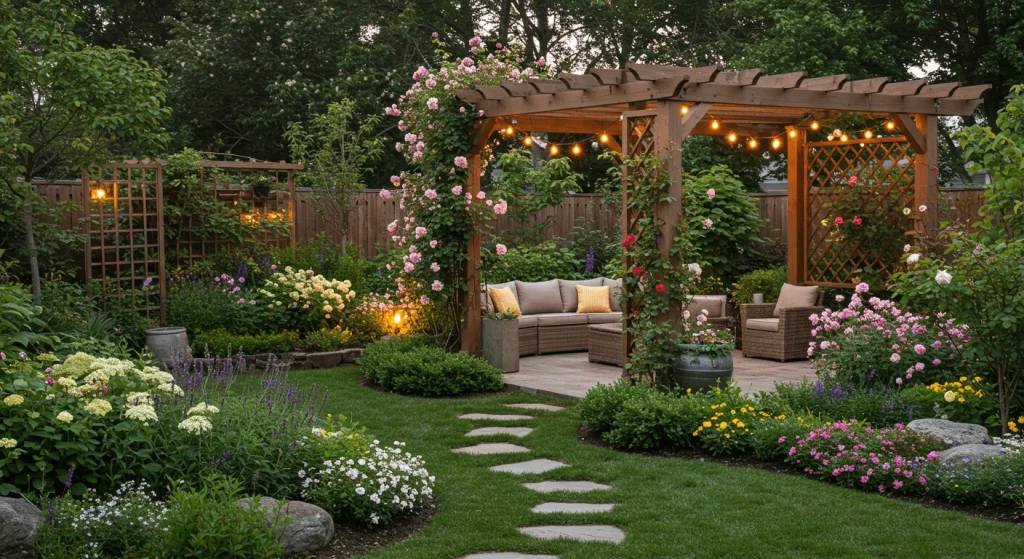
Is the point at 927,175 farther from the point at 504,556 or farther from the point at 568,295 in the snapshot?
the point at 504,556

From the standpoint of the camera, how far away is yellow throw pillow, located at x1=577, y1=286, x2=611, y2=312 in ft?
40.3

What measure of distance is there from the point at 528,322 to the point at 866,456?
5.90 m

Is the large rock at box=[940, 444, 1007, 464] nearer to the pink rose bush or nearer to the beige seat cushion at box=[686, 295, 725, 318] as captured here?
the pink rose bush

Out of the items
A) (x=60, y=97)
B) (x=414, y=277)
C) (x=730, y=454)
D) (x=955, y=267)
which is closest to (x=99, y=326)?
(x=60, y=97)

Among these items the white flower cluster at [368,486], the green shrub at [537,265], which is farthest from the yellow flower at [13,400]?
the green shrub at [537,265]

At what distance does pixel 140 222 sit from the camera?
1177 centimetres

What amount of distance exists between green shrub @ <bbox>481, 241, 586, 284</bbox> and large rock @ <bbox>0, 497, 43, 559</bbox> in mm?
→ 8232

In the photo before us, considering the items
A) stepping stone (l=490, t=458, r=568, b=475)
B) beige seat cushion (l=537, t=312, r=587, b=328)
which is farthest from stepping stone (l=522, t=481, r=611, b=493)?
beige seat cushion (l=537, t=312, r=587, b=328)

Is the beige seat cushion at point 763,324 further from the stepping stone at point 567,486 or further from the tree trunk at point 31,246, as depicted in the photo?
the tree trunk at point 31,246

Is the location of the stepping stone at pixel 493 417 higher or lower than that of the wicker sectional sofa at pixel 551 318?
lower

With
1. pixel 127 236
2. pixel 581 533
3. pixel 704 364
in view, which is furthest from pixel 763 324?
pixel 127 236

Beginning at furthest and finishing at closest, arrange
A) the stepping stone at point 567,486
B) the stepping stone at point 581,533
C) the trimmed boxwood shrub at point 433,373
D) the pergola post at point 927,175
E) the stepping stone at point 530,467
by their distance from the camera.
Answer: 1. the pergola post at point 927,175
2. the trimmed boxwood shrub at point 433,373
3. the stepping stone at point 530,467
4. the stepping stone at point 567,486
5. the stepping stone at point 581,533

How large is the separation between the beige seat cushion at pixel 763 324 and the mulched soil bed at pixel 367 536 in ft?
22.0

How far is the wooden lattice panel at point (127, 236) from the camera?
35.9 feet
